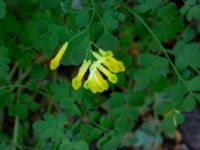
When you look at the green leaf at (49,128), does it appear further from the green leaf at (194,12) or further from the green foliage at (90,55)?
the green leaf at (194,12)

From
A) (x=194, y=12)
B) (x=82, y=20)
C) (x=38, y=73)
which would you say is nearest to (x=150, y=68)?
(x=194, y=12)

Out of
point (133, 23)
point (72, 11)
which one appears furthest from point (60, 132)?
point (133, 23)

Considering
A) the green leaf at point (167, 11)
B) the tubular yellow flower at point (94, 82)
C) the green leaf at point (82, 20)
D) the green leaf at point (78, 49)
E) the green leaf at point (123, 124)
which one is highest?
the green leaf at point (82, 20)

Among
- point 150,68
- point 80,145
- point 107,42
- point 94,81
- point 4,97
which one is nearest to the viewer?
point 94,81

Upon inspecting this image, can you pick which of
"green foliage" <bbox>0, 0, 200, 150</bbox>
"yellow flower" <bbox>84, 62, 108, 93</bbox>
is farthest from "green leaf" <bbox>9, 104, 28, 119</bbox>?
"yellow flower" <bbox>84, 62, 108, 93</bbox>

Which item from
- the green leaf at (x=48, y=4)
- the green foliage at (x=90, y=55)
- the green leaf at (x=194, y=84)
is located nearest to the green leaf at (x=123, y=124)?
the green foliage at (x=90, y=55)

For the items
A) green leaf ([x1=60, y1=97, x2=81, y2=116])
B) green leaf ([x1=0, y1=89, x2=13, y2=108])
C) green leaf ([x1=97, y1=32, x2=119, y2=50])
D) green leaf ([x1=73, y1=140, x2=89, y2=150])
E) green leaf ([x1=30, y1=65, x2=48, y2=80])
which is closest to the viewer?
green leaf ([x1=97, y1=32, x2=119, y2=50])

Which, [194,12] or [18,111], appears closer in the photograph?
[194,12]

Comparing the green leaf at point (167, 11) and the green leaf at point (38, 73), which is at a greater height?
the green leaf at point (167, 11)

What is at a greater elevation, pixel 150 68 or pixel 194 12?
pixel 194 12

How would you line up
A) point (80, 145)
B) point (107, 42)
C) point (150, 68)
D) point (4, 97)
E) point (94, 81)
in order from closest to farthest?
point (94, 81) → point (107, 42) → point (80, 145) → point (150, 68) → point (4, 97)

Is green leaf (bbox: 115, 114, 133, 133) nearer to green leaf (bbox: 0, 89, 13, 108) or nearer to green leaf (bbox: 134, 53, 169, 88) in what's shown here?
green leaf (bbox: 134, 53, 169, 88)

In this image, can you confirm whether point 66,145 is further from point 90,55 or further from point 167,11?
point 167,11

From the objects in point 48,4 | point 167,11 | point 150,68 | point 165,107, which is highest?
point 48,4
